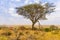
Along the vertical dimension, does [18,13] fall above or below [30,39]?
above

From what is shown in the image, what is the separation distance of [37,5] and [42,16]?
10.7 feet

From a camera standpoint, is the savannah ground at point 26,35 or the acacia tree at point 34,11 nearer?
the savannah ground at point 26,35

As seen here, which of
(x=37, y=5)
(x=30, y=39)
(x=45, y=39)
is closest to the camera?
(x=30, y=39)

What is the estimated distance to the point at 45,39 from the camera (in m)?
23.0

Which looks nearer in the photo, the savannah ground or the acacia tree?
the savannah ground

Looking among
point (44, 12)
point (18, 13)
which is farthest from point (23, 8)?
point (44, 12)

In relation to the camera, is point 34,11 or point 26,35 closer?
point 26,35

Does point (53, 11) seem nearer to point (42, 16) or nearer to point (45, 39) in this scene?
point (42, 16)

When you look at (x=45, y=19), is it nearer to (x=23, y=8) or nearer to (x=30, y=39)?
(x=23, y=8)

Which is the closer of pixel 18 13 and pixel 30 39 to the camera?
pixel 30 39

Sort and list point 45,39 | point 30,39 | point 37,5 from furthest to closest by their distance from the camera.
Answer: point 37,5 → point 45,39 → point 30,39

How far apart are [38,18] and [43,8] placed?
2.80m

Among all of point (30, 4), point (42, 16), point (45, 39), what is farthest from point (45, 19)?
point (45, 39)

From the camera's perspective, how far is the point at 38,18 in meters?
55.1
